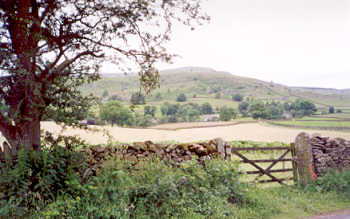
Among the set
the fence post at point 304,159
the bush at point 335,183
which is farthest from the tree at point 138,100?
the bush at point 335,183

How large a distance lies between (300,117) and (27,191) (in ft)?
172

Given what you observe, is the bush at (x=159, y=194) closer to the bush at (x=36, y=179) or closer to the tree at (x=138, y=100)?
the bush at (x=36, y=179)

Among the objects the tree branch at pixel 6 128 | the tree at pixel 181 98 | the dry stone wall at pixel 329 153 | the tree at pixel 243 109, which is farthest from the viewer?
the tree at pixel 181 98

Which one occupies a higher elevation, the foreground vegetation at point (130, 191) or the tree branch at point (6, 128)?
the tree branch at point (6, 128)

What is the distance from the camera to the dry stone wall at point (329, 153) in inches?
437

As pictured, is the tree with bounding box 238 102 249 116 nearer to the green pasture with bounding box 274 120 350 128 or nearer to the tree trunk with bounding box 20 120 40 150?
the green pasture with bounding box 274 120 350 128

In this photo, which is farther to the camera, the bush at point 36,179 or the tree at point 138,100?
the tree at point 138,100

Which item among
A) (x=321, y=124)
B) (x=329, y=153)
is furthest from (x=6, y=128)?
(x=321, y=124)

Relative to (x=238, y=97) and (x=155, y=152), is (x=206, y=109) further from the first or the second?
(x=155, y=152)

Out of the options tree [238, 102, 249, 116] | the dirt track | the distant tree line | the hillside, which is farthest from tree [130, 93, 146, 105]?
the hillside

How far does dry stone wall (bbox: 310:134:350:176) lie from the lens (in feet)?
36.4

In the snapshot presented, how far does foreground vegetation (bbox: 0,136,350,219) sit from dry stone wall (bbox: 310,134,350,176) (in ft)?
6.52

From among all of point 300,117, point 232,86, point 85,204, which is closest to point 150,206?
point 85,204

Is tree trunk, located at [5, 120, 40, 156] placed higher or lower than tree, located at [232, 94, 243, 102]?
lower
